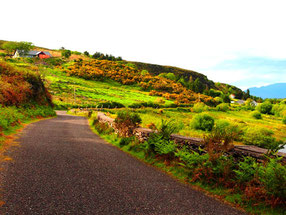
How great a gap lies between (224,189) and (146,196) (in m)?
2.58

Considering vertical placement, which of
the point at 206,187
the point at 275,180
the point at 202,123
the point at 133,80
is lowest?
the point at 202,123

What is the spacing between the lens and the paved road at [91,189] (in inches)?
173

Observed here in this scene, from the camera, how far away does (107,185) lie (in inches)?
225

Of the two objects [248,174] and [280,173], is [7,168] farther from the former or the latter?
[280,173]

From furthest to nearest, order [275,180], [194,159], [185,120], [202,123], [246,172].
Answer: [185,120], [202,123], [194,159], [246,172], [275,180]

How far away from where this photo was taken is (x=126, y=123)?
12.8 meters

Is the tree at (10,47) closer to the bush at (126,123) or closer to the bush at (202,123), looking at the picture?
the bush at (202,123)

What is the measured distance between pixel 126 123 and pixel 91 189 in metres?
7.55

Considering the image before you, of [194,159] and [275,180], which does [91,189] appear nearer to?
[194,159]

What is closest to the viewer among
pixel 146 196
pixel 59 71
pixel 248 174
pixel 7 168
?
pixel 146 196

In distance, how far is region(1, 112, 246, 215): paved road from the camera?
4.39m

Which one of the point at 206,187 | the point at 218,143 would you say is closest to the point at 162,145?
the point at 218,143

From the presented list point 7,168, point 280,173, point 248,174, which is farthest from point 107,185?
point 280,173

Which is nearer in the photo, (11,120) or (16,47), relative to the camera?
(11,120)
